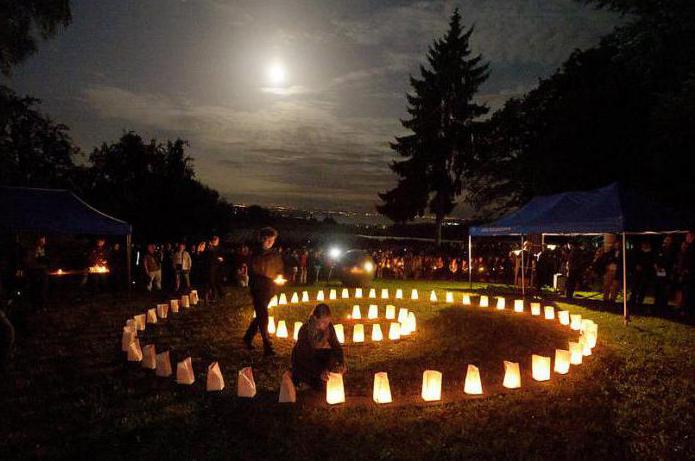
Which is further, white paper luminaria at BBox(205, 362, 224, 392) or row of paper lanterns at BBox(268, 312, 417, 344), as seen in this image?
row of paper lanterns at BBox(268, 312, 417, 344)

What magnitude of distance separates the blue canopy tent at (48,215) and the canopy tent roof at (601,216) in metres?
13.2

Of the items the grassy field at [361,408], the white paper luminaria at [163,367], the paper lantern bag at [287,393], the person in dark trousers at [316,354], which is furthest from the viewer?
the white paper luminaria at [163,367]

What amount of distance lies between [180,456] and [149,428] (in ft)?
2.65

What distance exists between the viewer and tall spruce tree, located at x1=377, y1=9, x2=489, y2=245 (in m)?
37.7

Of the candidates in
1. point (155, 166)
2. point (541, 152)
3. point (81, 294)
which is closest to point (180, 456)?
point (81, 294)

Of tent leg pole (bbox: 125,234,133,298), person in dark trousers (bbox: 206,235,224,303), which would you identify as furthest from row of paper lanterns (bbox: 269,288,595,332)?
tent leg pole (bbox: 125,234,133,298)

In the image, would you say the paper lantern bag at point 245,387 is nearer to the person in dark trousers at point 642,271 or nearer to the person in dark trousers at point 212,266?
the person in dark trousers at point 212,266

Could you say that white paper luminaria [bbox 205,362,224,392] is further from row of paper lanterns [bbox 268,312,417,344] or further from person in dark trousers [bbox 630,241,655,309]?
person in dark trousers [bbox 630,241,655,309]

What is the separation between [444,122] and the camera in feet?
125

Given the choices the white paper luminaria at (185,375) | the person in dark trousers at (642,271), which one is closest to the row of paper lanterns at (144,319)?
the white paper luminaria at (185,375)

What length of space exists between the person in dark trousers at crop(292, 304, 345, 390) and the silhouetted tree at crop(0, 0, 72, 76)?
1319cm

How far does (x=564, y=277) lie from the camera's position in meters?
19.2

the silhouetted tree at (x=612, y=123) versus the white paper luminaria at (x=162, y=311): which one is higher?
the silhouetted tree at (x=612, y=123)

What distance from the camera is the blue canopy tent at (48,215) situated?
13.6 m
